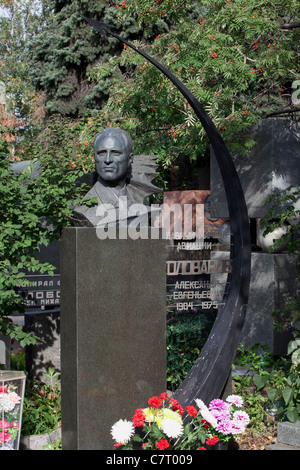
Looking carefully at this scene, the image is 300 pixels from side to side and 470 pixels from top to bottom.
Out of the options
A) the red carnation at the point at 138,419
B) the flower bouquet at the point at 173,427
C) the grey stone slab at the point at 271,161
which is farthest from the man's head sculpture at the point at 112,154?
the grey stone slab at the point at 271,161

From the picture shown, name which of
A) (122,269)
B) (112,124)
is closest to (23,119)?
(112,124)

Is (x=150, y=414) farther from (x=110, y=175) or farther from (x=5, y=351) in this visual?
(x=5, y=351)

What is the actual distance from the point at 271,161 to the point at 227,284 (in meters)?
3.22

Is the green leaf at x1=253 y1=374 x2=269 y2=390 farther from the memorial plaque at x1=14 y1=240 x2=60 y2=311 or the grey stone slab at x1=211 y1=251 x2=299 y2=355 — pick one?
the memorial plaque at x1=14 y1=240 x2=60 y2=311

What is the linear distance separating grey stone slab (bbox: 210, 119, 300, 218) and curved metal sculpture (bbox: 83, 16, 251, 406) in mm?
2935

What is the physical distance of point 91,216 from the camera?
4.64 metres

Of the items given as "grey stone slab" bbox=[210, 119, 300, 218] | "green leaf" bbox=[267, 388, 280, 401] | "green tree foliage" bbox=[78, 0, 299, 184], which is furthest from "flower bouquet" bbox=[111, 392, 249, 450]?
"grey stone slab" bbox=[210, 119, 300, 218]

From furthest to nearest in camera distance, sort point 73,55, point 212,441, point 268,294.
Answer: point 73,55 < point 268,294 < point 212,441

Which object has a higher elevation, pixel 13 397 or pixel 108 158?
pixel 108 158

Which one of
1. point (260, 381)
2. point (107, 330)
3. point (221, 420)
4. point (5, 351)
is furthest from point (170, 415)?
point (5, 351)

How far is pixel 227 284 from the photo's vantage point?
5.03 m
